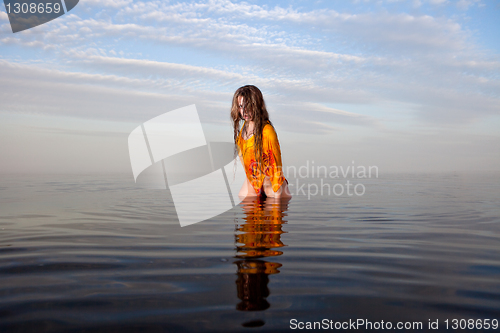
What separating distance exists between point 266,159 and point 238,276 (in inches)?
161

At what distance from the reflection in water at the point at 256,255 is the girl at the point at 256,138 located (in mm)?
1708

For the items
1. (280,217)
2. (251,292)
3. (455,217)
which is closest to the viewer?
(251,292)

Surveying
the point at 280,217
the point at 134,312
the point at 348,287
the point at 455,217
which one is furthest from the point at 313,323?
the point at 455,217

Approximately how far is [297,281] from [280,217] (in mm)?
2440

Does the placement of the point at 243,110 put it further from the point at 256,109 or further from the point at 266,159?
the point at 266,159

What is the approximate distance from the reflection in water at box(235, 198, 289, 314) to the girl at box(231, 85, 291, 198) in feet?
5.60

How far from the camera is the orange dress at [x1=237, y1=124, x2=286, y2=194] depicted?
581 centimetres

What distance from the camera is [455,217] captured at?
452 cm

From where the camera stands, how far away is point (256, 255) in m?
2.26

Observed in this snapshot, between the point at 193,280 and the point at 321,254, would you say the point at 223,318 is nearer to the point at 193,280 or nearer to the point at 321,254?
the point at 193,280

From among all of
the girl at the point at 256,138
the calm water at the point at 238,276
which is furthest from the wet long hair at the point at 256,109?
the calm water at the point at 238,276

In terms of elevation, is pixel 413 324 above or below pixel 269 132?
below

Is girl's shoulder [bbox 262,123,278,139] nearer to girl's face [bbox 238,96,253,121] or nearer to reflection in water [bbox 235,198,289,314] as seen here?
girl's face [bbox 238,96,253,121]

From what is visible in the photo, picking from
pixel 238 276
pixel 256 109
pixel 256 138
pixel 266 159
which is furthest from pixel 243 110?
pixel 238 276
